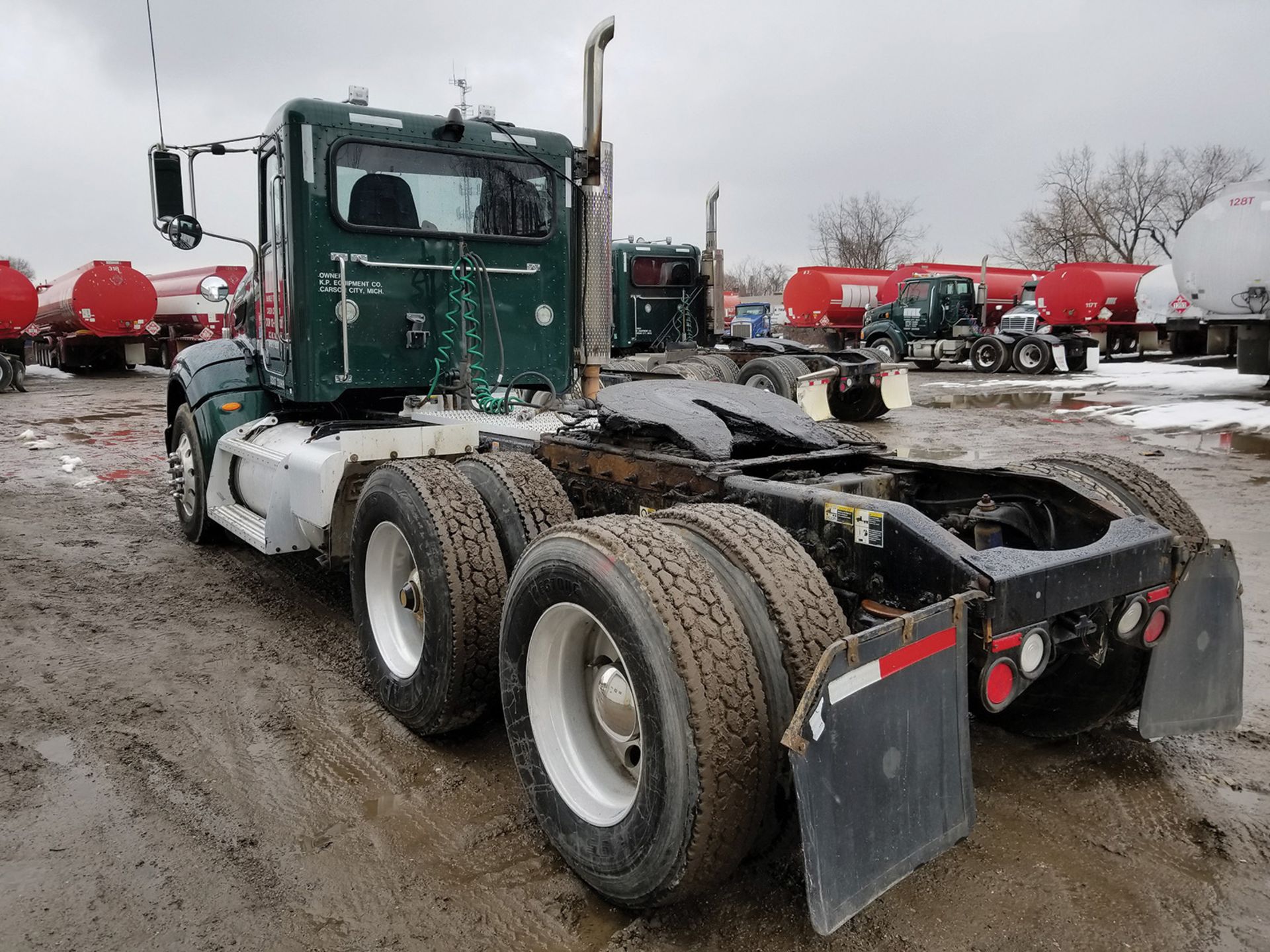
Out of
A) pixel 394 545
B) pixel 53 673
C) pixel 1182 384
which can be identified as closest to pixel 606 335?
pixel 394 545

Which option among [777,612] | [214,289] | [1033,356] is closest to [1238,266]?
[1033,356]

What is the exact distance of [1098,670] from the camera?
125 inches

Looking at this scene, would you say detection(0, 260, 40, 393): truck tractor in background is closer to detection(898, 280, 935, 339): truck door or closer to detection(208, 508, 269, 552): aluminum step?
detection(208, 508, 269, 552): aluminum step

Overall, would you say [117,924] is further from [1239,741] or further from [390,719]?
[1239,741]

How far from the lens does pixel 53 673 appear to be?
439cm

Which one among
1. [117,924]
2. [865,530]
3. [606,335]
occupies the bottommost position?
[117,924]

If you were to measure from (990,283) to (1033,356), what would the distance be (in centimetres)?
722

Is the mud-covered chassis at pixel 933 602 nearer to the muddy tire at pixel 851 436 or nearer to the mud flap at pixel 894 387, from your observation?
the muddy tire at pixel 851 436

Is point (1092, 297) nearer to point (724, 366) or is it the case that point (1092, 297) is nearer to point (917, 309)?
point (917, 309)

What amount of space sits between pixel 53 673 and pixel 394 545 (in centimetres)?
181

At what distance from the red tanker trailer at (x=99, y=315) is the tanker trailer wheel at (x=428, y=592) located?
23.8 metres

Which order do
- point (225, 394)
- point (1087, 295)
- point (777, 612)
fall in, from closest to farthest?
point (777, 612) < point (225, 394) < point (1087, 295)

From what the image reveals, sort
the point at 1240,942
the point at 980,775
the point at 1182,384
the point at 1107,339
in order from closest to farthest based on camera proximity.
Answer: the point at 1240,942, the point at 980,775, the point at 1182,384, the point at 1107,339

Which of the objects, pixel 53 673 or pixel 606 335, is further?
pixel 606 335
